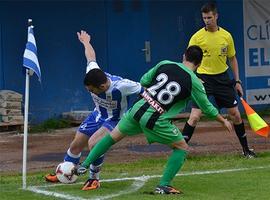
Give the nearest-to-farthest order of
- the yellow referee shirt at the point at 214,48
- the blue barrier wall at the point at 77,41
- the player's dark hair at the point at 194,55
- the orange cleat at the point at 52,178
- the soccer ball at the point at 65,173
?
1. the player's dark hair at the point at 194,55
2. the soccer ball at the point at 65,173
3. the orange cleat at the point at 52,178
4. the yellow referee shirt at the point at 214,48
5. the blue barrier wall at the point at 77,41

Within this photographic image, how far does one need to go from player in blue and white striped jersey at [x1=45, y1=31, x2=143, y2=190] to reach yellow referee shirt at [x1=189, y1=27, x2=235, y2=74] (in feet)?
7.90

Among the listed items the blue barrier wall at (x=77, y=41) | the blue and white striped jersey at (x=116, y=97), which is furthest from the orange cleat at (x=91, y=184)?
the blue barrier wall at (x=77, y=41)

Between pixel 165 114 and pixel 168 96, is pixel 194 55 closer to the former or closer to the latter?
pixel 168 96

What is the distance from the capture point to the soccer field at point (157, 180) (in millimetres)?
8086

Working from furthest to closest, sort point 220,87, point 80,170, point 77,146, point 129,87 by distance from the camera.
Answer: point 220,87
point 77,146
point 129,87
point 80,170

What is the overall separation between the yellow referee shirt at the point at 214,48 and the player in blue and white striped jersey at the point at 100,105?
241 centimetres

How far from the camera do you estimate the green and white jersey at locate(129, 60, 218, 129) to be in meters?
8.01

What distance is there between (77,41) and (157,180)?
22.0 ft

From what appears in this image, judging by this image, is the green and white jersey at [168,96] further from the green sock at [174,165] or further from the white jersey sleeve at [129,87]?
the green sock at [174,165]

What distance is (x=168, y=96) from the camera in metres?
8.05

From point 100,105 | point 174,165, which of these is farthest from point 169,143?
point 100,105

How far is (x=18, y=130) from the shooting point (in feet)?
47.2

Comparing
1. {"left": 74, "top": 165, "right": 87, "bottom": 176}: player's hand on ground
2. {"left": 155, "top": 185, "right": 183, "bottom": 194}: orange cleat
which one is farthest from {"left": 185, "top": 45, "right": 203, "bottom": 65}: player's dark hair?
{"left": 74, "top": 165, "right": 87, "bottom": 176}: player's hand on ground

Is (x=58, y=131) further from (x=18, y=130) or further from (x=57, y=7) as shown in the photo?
(x=57, y=7)
